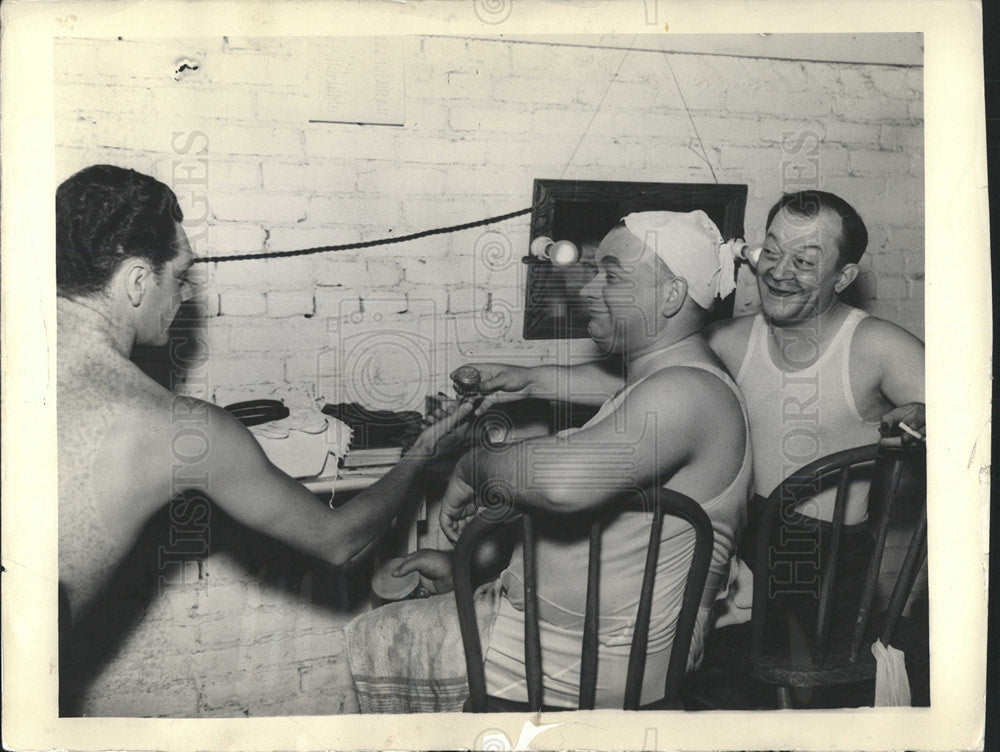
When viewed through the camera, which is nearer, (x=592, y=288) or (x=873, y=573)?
(x=873, y=573)

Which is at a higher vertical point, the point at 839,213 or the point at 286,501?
the point at 839,213

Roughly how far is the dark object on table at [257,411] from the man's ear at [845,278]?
107 cm

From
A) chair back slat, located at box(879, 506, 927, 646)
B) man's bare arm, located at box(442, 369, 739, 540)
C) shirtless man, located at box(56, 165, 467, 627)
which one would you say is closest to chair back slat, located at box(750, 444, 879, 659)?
chair back slat, located at box(879, 506, 927, 646)

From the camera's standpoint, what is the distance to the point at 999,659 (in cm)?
176

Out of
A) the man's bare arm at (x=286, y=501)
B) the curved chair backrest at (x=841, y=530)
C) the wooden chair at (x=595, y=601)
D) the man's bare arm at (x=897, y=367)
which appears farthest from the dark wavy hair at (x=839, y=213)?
the man's bare arm at (x=286, y=501)

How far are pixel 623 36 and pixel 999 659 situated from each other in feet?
4.55

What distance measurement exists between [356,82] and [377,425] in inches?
25.0

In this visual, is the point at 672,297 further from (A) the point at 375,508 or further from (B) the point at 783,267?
(A) the point at 375,508

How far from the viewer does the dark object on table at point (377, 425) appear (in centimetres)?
169

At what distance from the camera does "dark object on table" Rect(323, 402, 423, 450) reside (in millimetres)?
1692

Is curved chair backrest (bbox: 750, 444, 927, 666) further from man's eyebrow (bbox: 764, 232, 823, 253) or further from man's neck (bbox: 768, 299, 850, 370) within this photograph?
man's eyebrow (bbox: 764, 232, 823, 253)

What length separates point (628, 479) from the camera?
1.63 meters

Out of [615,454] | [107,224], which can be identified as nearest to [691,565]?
[615,454]

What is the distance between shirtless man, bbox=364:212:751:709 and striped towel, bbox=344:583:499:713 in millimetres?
27
